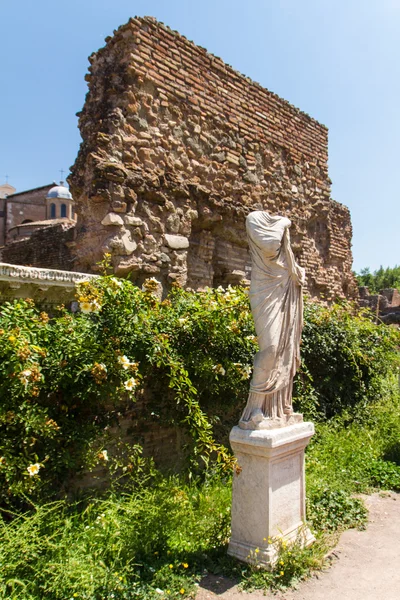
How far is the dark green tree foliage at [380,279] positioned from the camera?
34.6 m

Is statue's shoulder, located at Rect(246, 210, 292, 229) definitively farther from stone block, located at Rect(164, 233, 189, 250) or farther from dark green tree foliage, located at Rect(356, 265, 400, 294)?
dark green tree foliage, located at Rect(356, 265, 400, 294)

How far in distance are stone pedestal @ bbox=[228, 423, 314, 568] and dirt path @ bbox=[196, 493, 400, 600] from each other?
0.25m

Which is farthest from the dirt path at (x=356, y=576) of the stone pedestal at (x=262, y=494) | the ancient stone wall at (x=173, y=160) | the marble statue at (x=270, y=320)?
the ancient stone wall at (x=173, y=160)

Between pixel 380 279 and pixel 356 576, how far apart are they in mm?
34576

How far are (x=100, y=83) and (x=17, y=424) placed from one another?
4794 mm

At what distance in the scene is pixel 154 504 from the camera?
12.4 ft

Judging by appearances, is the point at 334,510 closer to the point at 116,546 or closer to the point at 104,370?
the point at 116,546

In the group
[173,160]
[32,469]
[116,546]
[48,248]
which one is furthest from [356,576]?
[48,248]

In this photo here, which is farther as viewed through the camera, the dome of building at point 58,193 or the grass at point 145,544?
the dome of building at point 58,193

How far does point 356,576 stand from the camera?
132 inches

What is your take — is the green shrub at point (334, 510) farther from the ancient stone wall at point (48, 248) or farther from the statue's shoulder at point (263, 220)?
the ancient stone wall at point (48, 248)

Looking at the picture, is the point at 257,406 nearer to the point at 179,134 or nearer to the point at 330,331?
the point at 330,331

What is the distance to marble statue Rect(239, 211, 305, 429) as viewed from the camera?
136 inches

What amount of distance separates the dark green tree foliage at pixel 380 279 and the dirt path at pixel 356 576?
3102 centimetres
